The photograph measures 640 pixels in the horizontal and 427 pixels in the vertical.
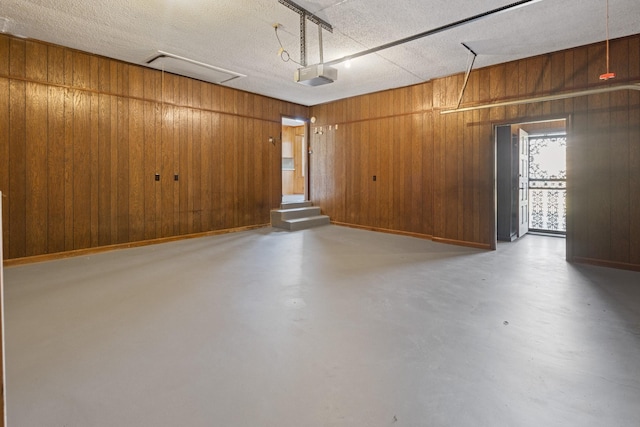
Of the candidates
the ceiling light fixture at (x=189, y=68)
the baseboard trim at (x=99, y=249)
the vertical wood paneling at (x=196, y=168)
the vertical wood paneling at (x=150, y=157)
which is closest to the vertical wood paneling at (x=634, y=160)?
the ceiling light fixture at (x=189, y=68)

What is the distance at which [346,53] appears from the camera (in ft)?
15.0

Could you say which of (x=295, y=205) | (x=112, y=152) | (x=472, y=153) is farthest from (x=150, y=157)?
(x=472, y=153)

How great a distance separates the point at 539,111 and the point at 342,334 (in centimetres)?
418

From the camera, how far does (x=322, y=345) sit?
221cm

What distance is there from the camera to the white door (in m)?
6.12

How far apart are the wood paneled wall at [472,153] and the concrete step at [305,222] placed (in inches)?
10.8

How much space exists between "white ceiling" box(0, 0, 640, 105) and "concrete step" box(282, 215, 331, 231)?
2.91m

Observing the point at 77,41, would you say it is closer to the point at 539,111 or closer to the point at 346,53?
the point at 346,53

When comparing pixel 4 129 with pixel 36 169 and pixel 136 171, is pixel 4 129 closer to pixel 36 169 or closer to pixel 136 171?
pixel 36 169

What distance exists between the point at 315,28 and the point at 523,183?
485cm

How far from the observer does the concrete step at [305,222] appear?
22.1 feet

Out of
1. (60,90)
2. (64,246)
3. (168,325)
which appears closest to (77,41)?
(60,90)

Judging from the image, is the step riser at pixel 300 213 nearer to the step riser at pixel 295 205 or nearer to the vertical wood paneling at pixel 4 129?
the step riser at pixel 295 205

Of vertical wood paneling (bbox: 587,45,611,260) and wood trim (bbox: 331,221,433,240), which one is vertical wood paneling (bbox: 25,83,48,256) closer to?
wood trim (bbox: 331,221,433,240)
